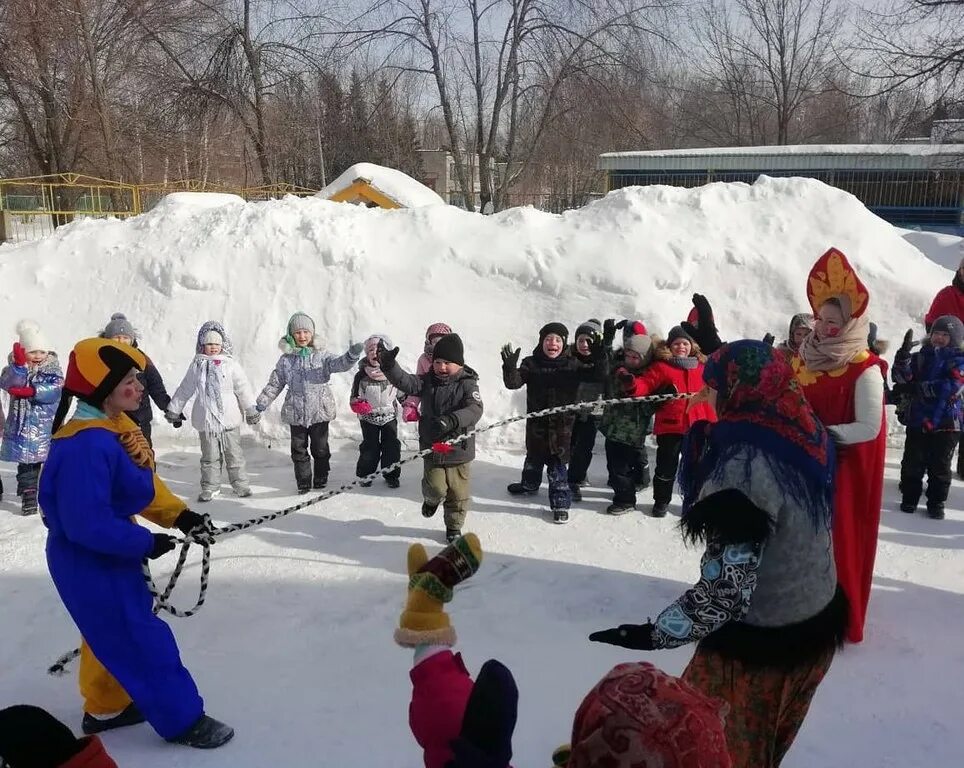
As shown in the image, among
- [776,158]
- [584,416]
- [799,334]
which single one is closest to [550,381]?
[584,416]

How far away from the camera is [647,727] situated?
50.5 inches

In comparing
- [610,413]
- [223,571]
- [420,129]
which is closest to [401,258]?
[610,413]

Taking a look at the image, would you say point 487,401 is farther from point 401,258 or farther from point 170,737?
point 170,737

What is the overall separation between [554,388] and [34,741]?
4.66m

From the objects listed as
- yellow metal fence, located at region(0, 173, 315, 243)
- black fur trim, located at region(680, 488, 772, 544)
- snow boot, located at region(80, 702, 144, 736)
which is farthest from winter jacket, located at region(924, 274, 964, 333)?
yellow metal fence, located at region(0, 173, 315, 243)

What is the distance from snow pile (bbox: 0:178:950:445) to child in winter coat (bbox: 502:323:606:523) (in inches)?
85.9

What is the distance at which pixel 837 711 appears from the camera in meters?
3.37

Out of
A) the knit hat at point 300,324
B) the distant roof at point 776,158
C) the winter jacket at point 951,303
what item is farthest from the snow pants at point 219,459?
the distant roof at point 776,158

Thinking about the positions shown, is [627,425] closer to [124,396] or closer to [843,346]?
[843,346]

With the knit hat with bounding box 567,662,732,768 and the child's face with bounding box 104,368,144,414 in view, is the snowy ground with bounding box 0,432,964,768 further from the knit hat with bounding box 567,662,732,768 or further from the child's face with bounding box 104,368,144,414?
the knit hat with bounding box 567,662,732,768

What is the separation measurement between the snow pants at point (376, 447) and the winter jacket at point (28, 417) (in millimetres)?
2505

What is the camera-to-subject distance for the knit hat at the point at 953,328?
5.57 meters

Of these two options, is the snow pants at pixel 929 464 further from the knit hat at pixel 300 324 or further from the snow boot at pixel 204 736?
the snow boot at pixel 204 736

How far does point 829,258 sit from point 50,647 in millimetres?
4409
